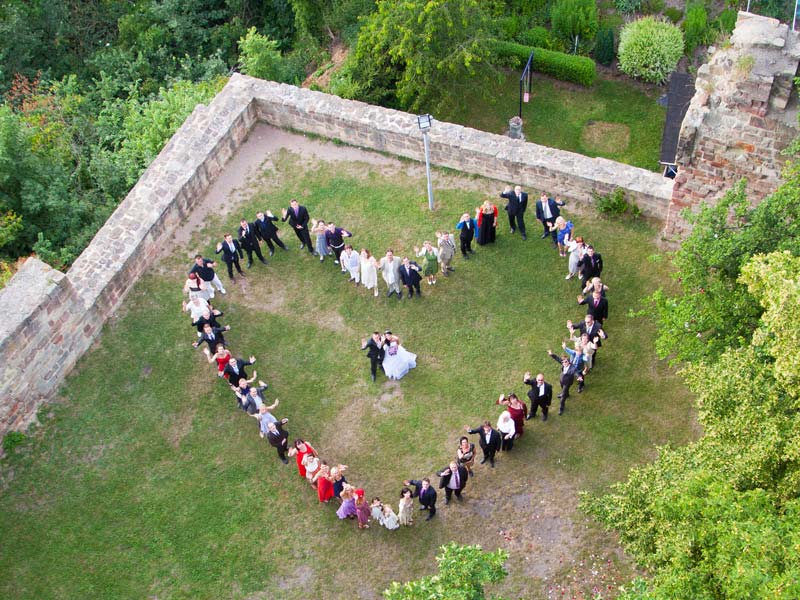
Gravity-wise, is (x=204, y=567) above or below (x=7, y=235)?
below

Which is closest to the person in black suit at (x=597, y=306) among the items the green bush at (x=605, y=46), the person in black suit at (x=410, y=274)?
the person in black suit at (x=410, y=274)

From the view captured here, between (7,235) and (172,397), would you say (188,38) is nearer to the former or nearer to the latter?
(7,235)

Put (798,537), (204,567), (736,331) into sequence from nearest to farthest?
(798,537) → (736,331) → (204,567)

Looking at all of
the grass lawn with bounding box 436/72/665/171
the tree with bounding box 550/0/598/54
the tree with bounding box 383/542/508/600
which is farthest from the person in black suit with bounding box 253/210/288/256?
the tree with bounding box 550/0/598/54

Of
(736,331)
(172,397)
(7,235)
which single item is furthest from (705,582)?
(7,235)

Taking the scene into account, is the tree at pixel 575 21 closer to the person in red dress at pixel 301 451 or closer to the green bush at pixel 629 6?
the green bush at pixel 629 6

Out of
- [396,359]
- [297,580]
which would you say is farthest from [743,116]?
[297,580]

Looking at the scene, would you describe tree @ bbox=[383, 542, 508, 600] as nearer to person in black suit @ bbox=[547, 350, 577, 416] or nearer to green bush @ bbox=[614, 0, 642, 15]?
person in black suit @ bbox=[547, 350, 577, 416]

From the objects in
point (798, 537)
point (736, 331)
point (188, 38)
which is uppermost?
point (798, 537)
